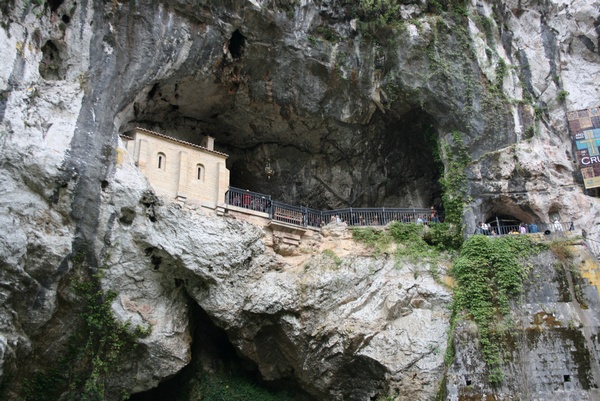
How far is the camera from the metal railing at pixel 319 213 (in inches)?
727

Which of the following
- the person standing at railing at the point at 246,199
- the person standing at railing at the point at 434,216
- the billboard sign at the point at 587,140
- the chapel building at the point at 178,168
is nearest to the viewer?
the chapel building at the point at 178,168

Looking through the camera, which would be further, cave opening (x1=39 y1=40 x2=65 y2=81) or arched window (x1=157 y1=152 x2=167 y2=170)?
arched window (x1=157 y1=152 x2=167 y2=170)

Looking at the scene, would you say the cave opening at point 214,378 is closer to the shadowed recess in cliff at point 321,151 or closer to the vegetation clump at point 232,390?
the vegetation clump at point 232,390

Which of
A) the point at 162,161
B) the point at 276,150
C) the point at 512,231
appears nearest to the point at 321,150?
the point at 276,150

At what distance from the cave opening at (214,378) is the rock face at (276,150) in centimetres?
78

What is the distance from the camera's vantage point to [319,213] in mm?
20172

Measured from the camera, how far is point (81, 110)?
49.6ft

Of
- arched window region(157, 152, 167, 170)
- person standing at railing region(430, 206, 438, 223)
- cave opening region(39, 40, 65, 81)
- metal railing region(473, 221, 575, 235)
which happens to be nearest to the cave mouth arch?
person standing at railing region(430, 206, 438, 223)

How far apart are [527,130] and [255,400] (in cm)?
1202

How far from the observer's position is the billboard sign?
18.7 metres

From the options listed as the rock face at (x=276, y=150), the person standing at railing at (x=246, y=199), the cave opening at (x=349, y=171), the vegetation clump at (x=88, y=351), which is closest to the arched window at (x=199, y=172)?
the person standing at railing at (x=246, y=199)

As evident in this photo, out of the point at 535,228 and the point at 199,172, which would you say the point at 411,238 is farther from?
the point at 199,172

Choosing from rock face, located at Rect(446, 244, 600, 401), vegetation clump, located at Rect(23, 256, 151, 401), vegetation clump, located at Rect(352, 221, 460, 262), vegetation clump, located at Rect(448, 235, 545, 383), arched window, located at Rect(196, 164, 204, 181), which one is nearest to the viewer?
rock face, located at Rect(446, 244, 600, 401)

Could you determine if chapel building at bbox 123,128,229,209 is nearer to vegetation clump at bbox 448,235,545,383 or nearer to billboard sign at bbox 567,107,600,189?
vegetation clump at bbox 448,235,545,383
